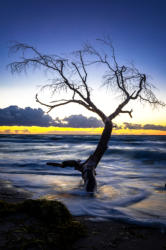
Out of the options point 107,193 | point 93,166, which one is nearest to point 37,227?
point 93,166

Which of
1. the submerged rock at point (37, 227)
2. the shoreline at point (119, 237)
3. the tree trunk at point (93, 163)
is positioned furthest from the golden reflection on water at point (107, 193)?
the submerged rock at point (37, 227)

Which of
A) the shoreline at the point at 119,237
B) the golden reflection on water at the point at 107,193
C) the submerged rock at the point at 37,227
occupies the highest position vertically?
the submerged rock at the point at 37,227

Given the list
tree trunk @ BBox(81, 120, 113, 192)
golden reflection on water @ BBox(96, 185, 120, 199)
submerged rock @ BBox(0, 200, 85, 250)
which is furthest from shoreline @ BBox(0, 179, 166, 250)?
tree trunk @ BBox(81, 120, 113, 192)

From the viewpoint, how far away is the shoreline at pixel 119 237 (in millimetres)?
2400

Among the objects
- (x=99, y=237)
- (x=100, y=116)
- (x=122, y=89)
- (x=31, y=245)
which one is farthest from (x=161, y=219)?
(x=122, y=89)

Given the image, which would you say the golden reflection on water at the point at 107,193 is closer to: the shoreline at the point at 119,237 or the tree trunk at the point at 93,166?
the tree trunk at the point at 93,166

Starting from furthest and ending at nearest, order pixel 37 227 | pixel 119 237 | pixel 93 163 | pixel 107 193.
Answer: pixel 93 163
pixel 107 193
pixel 119 237
pixel 37 227

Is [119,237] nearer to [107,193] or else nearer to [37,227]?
[37,227]

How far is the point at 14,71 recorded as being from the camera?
6.74m

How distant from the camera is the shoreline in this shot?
94.5 inches

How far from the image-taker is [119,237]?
2.68 meters

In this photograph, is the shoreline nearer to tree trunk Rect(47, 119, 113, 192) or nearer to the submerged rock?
the submerged rock

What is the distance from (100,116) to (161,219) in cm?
386

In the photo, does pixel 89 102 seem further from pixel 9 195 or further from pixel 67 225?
pixel 67 225
